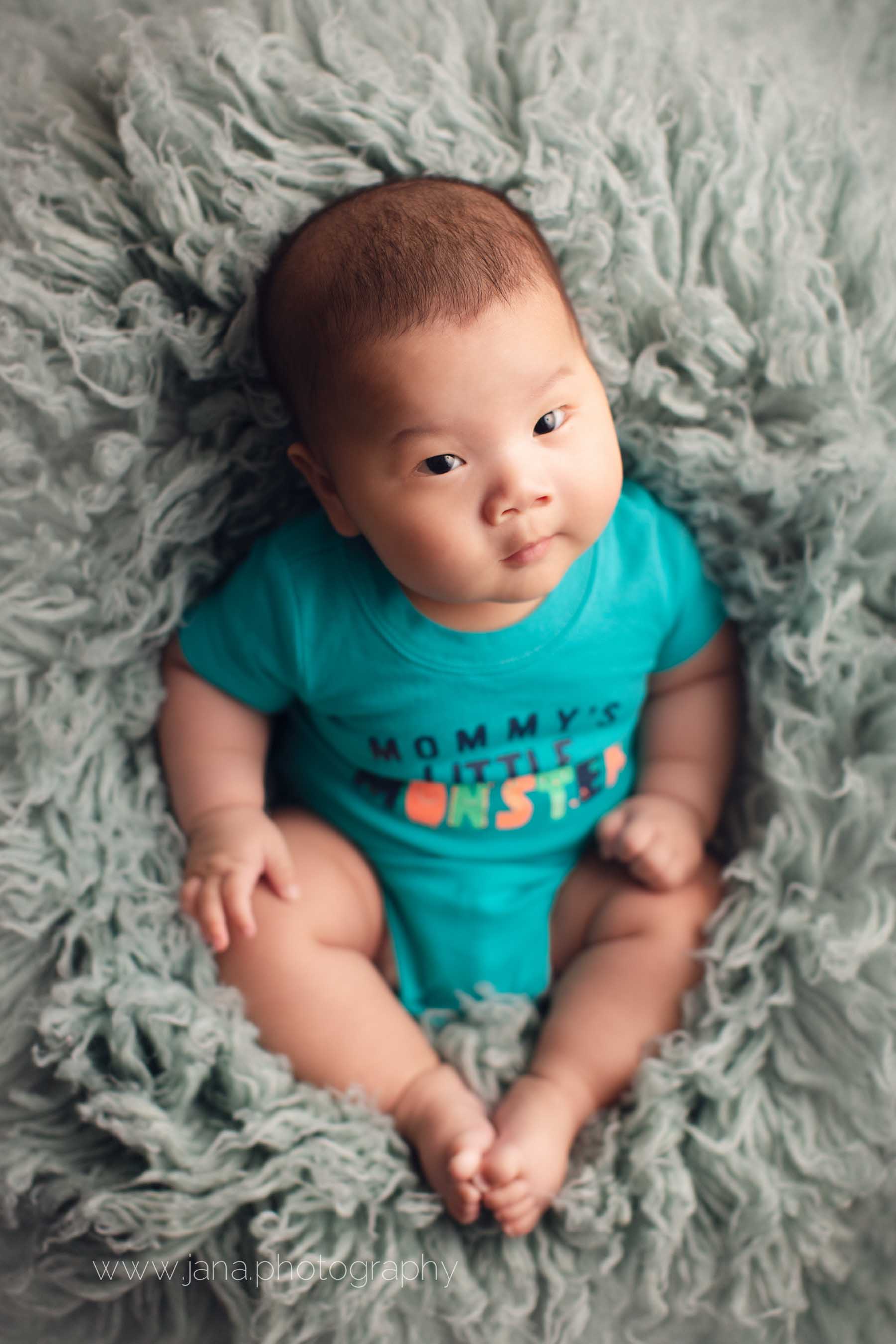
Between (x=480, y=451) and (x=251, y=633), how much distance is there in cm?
28

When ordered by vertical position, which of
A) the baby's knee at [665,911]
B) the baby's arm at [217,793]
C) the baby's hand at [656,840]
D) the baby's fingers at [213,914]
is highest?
the baby's arm at [217,793]

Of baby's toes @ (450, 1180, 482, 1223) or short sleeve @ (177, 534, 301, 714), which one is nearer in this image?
baby's toes @ (450, 1180, 482, 1223)

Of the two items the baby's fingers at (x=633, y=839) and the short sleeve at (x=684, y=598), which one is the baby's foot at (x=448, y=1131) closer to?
the baby's fingers at (x=633, y=839)

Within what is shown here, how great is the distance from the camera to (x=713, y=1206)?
0.90 metres

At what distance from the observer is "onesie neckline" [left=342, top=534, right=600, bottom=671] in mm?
956

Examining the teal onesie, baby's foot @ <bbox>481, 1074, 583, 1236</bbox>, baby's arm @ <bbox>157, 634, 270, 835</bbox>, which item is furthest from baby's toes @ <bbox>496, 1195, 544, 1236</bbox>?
baby's arm @ <bbox>157, 634, 270, 835</bbox>

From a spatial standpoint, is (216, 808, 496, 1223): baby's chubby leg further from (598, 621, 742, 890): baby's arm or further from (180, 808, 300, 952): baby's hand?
(598, 621, 742, 890): baby's arm

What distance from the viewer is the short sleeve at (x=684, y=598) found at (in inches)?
39.0

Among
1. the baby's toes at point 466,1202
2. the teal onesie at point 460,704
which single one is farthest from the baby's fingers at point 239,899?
the baby's toes at point 466,1202

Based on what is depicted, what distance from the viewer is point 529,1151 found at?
89 centimetres

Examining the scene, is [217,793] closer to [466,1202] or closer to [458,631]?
[458,631]

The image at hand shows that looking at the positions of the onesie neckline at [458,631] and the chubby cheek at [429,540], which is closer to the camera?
the chubby cheek at [429,540]

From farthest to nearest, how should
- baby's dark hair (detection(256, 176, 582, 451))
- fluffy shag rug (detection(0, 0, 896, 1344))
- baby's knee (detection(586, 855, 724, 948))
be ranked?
baby's knee (detection(586, 855, 724, 948)) → fluffy shag rug (detection(0, 0, 896, 1344)) → baby's dark hair (detection(256, 176, 582, 451))

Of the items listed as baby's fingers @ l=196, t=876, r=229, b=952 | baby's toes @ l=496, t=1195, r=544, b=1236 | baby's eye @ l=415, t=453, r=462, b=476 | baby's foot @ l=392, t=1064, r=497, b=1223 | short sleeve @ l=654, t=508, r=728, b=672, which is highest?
baby's eye @ l=415, t=453, r=462, b=476
